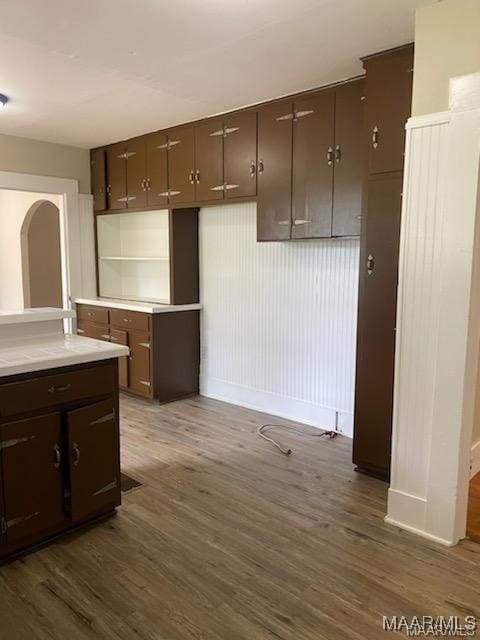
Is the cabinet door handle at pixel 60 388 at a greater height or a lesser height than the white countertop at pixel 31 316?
lesser

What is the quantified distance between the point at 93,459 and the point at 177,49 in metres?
2.19

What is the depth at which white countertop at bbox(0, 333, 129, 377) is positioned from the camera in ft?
6.82

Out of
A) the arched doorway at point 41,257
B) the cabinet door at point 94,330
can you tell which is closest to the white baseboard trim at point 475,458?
the cabinet door at point 94,330

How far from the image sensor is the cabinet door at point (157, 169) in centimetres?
439

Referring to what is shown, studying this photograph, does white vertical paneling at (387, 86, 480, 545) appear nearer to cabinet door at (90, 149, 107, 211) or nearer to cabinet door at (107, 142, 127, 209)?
cabinet door at (107, 142, 127, 209)

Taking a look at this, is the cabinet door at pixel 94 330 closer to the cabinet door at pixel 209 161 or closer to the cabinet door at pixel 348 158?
the cabinet door at pixel 209 161

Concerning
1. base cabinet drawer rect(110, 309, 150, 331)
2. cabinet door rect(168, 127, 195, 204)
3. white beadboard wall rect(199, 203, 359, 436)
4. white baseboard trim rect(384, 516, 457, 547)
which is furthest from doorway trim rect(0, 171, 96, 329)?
white baseboard trim rect(384, 516, 457, 547)

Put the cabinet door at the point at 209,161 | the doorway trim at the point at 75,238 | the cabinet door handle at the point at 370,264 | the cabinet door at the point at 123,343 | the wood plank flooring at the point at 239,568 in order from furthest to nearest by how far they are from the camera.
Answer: the doorway trim at the point at 75,238 < the cabinet door at the point at 123,343 < the cabinet door at the point at 209,161 < the cabinet door handle at the point at 370,264 < the wood plank flooring at the point at 239,568

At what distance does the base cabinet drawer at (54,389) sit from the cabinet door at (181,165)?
2.24m

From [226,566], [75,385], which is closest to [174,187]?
[75,385]

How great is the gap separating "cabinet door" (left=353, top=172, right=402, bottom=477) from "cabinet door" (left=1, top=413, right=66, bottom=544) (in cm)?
170

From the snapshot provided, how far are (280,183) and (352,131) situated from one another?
638mm

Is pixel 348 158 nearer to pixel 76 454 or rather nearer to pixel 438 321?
pixel 438 321

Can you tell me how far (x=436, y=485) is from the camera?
228 cm
